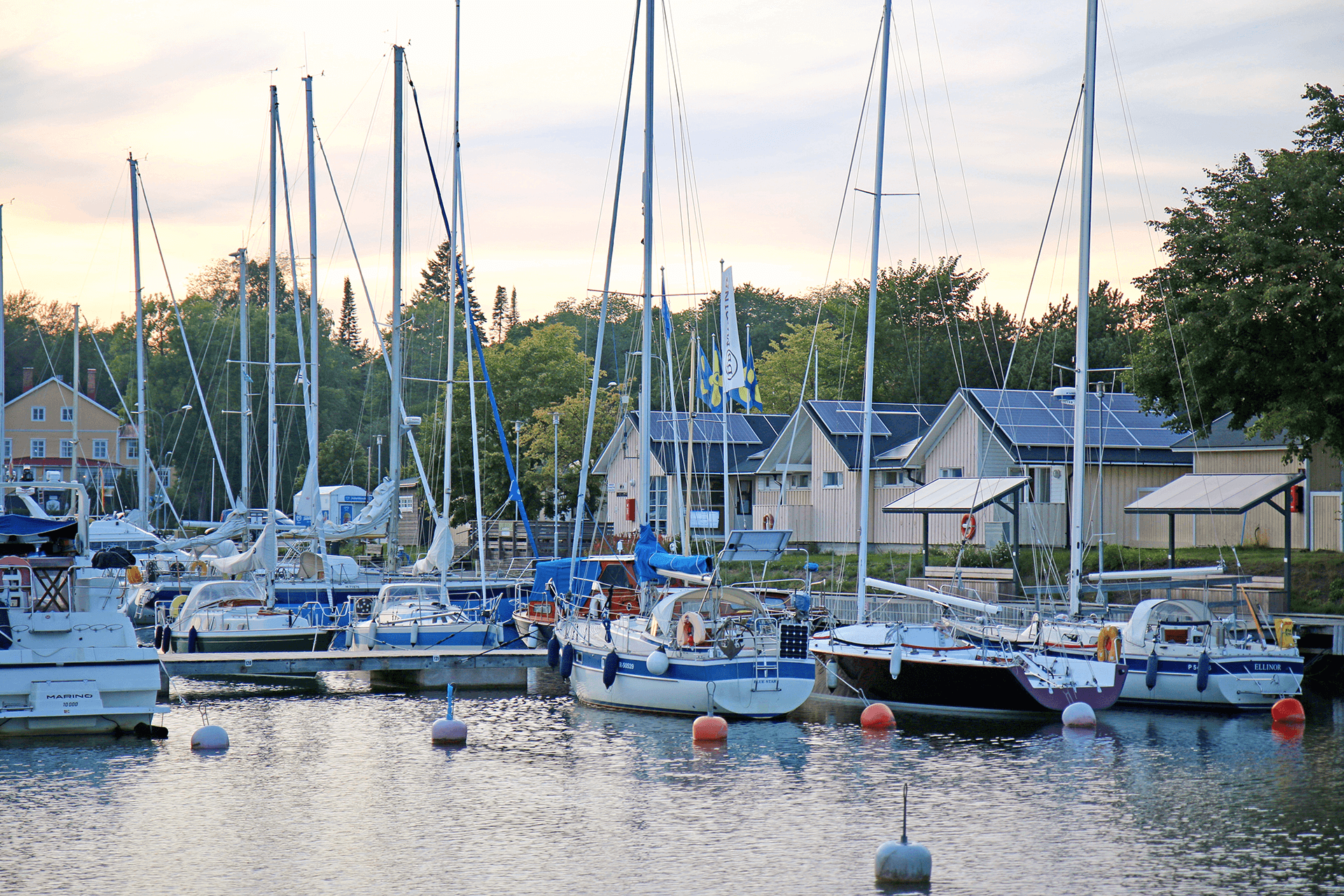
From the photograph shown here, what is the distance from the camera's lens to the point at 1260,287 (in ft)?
116

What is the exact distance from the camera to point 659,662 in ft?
88.4

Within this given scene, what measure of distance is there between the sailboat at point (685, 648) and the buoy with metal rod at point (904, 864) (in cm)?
1159

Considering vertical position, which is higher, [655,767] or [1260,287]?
[1260,287]

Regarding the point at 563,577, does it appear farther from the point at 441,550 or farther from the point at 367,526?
the point at 367,526

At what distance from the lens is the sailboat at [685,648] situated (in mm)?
26797

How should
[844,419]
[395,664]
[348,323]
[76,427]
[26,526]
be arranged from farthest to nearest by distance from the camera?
[348,323]
[76,427]
[844,419]
[395,664]
[26,526]

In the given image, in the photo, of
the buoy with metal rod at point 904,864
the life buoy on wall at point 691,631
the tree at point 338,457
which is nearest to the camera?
the buoy with metal rod at point 904,864

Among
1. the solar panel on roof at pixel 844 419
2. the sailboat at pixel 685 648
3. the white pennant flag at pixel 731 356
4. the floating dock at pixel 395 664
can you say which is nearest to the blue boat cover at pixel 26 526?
the floating dock at pixel 395 664

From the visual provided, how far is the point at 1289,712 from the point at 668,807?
48.6 feet

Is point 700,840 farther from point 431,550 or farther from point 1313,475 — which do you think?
point 1313,475

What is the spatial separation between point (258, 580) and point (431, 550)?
33.7ft

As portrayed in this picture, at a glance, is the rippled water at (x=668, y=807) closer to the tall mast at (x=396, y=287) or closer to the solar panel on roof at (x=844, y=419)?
the tall mast at (x=396, y=287)

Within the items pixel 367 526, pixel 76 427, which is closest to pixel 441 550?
pixel 367 526

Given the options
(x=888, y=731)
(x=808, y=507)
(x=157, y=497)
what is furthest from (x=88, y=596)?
(x=157, y=497)
